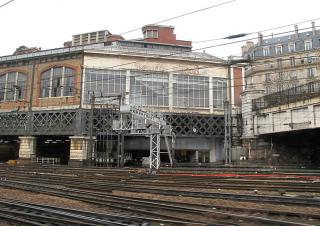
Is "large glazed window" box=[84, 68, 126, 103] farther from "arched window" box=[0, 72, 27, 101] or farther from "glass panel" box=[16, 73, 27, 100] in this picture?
"arched window" box=[0, 72, 27, 101]

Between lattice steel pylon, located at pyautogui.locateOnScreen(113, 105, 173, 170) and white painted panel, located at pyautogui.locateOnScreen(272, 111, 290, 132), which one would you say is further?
white painted panel, located at pyautogui.locateOnScreen(272, 111, 290, 132)

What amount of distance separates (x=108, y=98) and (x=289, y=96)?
63.4 ft

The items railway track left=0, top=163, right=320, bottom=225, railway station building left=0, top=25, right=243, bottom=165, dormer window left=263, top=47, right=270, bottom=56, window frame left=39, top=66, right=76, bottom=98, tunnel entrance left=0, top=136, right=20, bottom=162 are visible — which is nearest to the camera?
railway track left=0, top=163, right=320, bottom=225

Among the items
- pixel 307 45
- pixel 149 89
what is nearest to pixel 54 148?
pixel 149 89

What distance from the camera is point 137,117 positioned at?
105ft

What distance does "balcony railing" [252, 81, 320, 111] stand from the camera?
29875 millimetres

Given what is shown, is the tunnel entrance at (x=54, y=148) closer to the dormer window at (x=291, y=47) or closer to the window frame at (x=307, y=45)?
the dormer window at (x=291, y=47)

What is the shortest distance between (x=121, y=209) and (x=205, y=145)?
3376 centimetres

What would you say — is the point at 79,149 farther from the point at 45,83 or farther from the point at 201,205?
the point at 201,205

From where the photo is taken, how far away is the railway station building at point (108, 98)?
132 ft

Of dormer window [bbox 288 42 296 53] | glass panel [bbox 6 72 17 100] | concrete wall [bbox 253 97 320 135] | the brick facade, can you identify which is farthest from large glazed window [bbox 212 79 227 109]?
dormer window [bbox 288 42 296 53]

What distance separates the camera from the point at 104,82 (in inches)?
1630

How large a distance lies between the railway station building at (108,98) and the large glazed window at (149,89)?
12 centimetres

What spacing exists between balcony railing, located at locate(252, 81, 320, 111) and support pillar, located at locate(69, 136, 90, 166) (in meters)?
19.0
